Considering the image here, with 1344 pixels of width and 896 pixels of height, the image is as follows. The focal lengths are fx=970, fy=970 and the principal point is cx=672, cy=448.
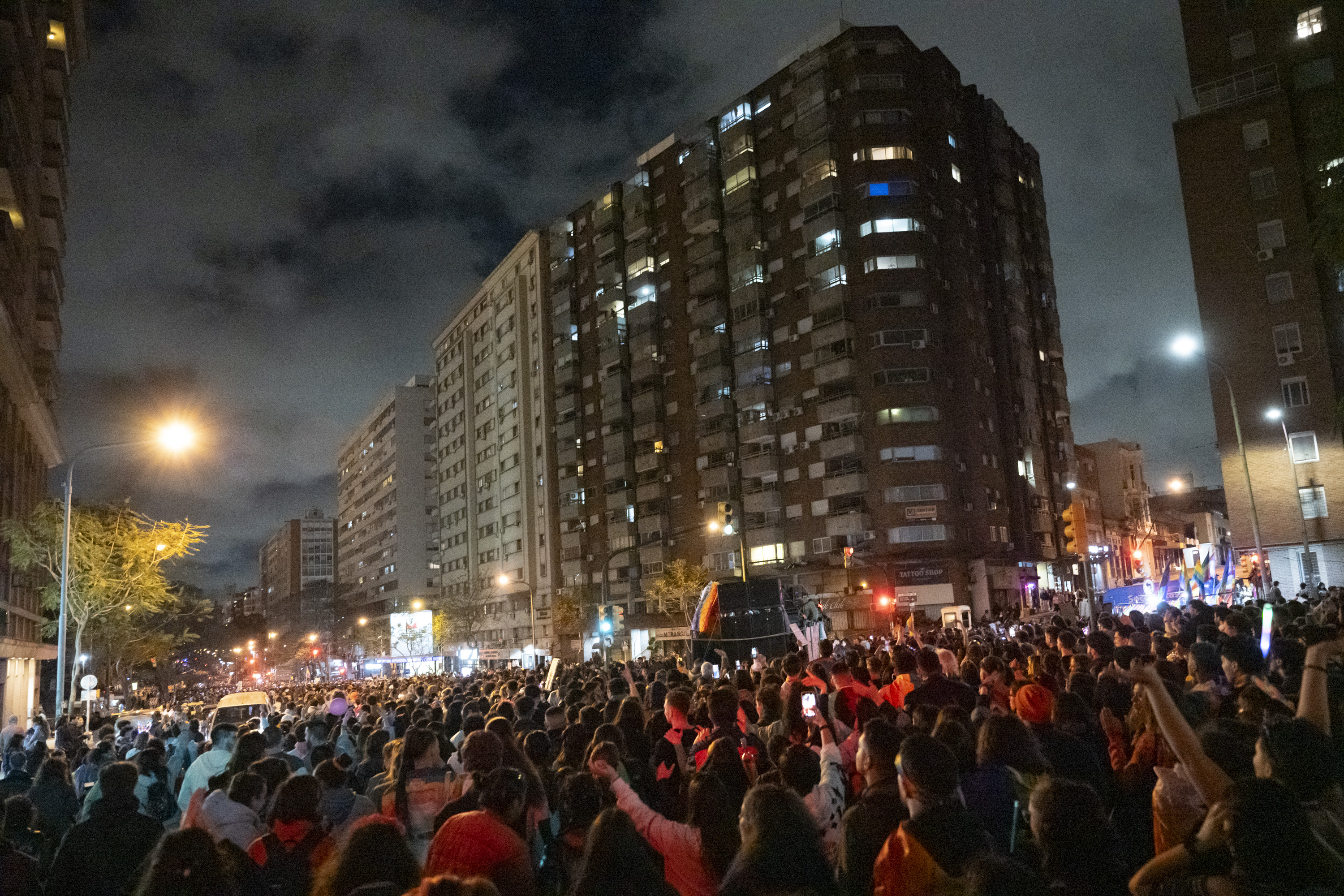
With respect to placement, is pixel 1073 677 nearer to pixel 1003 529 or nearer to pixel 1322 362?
pixel 1322 362

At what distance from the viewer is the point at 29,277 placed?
1684 inches

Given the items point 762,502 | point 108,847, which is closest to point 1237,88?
point 762,502

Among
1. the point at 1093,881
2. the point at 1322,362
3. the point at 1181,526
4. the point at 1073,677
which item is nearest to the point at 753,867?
the point at 1093,881

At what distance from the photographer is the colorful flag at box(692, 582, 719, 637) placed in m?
29.8

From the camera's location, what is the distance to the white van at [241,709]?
18.3 metres

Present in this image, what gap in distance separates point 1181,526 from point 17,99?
112m

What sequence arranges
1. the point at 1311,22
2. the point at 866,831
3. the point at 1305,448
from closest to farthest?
the point at 866,831 → the point at 1305,448 → the point at 1311,22

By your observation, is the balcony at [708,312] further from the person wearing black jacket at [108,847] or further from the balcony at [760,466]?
the person wearing black jacket at [108,847]

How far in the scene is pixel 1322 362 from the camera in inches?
1750

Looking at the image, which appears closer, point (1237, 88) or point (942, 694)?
point (942, 694)

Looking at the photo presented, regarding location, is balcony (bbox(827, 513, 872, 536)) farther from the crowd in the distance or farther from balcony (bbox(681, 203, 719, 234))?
the crowd in the distance

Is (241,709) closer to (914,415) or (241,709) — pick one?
(241,709)

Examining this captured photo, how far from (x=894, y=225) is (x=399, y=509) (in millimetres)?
87826

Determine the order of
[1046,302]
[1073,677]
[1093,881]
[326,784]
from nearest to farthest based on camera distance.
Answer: [1093,881]
[326,784]
[1073,677]
[1046,302]
